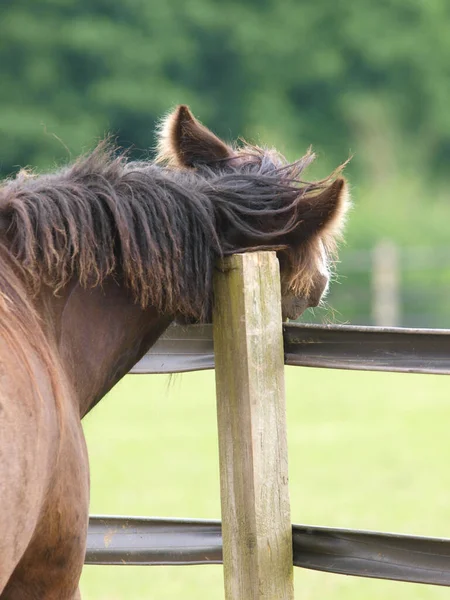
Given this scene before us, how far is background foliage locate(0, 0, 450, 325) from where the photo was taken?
25.9 metres

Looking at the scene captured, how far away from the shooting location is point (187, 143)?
2.97 m

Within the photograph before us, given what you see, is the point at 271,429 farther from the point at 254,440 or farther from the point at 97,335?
the point at 97,335

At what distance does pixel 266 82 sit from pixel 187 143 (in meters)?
29.2

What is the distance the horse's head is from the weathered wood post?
83 mm

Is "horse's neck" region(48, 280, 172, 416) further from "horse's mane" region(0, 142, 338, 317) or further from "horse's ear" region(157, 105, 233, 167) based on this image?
"horse's ear" region(157, 105, 233, 167)

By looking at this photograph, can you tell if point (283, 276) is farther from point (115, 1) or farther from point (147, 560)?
point (115, 1)

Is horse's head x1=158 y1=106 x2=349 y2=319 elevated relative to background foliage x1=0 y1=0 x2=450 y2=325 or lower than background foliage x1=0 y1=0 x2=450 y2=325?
lower

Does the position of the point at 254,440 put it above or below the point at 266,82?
below

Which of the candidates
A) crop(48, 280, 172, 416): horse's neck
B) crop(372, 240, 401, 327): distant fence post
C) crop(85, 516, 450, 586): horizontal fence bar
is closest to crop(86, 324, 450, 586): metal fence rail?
crop(85, 516, 450, 586): horizontal fence bar

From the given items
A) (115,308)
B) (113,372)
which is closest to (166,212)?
(115,308)

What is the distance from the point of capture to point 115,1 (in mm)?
29266

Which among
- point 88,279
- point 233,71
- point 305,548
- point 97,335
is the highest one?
point 233,71

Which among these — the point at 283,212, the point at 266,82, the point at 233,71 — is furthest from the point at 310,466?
the point at 266,82

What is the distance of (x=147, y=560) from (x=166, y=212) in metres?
1.33
